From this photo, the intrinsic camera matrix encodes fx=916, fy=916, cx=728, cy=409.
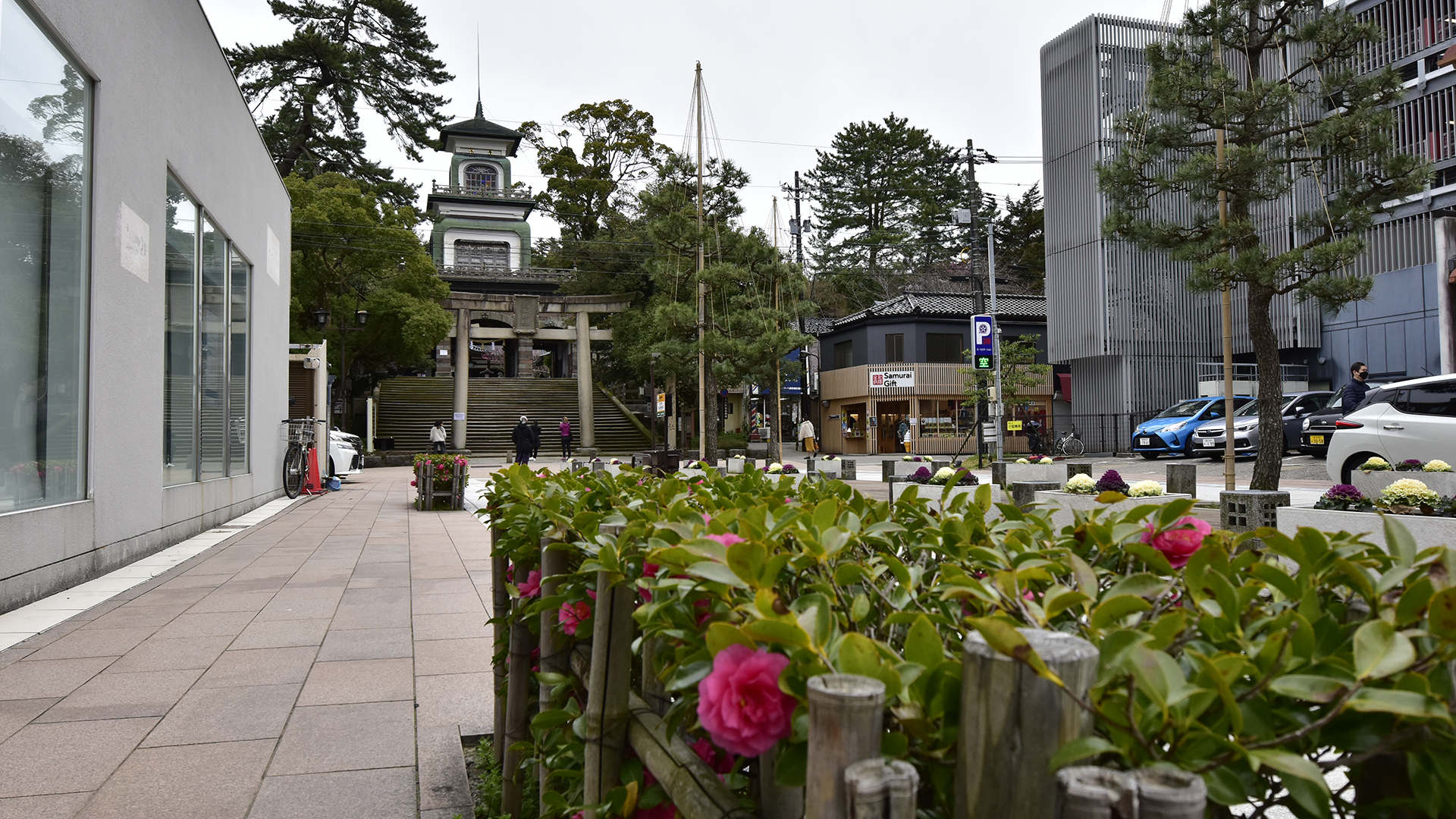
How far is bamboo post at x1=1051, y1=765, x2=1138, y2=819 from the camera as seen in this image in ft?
2.35

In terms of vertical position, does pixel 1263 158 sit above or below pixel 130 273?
above

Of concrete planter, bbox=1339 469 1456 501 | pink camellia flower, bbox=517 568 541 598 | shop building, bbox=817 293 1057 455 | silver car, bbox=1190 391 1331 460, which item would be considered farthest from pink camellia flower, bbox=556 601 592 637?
shop building, bbox=817 293 1057 455

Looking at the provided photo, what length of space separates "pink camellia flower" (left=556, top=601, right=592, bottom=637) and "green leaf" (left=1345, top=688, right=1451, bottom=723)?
1.40 m

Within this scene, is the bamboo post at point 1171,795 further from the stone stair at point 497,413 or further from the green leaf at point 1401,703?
the stone stair at point 497,413

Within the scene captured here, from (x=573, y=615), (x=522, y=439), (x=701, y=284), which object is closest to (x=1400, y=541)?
(x=573, y=615)

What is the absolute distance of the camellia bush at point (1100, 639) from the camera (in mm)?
799

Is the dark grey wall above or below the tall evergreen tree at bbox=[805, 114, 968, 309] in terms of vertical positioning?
below

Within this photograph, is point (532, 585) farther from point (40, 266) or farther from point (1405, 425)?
point (1405, 425)

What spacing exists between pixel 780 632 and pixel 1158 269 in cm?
2807

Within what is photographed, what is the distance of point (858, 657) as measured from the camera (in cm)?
91

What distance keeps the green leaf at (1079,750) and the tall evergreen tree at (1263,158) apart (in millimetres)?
10628

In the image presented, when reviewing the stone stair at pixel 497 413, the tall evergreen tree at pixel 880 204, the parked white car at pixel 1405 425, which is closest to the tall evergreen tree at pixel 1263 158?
the parked white car at pixel 1405 425

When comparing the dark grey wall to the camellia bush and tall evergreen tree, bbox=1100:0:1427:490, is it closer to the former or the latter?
the camellia bush

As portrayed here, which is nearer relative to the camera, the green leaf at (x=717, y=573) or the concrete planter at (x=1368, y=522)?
the green leaf at (x=717, y=573)
